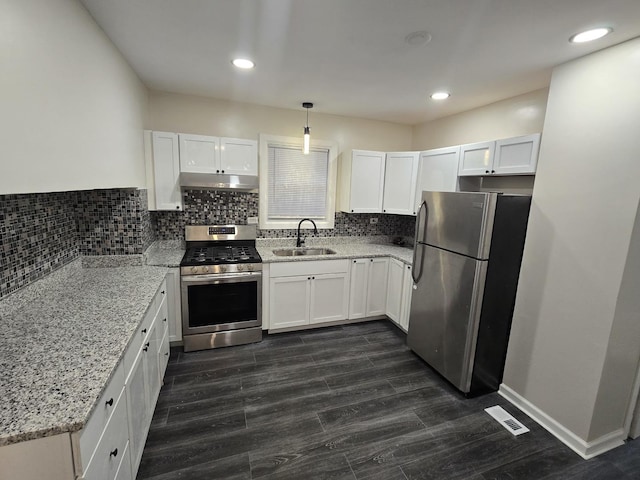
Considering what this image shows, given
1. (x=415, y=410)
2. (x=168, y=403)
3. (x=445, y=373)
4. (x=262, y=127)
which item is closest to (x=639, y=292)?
(x=445, y=373)

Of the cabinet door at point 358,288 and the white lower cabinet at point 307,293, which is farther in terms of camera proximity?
the cabinet door at point 358,288

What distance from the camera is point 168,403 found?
221cm

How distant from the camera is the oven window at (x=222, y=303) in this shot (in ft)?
9.42

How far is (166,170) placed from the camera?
2.94 meters

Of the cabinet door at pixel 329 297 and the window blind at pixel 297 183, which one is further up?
the window blind at pixel 297 183

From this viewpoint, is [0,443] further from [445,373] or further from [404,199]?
[404,199]

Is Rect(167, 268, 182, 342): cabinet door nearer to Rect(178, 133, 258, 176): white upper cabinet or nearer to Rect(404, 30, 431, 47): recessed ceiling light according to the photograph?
Rect(178, 133, 258, 176): white upper cabinet

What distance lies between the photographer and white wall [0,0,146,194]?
104 centimetres

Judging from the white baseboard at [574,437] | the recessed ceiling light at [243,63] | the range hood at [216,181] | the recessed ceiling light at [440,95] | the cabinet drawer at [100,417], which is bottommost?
the white baseboard at [574,437]

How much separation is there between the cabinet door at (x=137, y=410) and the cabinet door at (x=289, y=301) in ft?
5.03

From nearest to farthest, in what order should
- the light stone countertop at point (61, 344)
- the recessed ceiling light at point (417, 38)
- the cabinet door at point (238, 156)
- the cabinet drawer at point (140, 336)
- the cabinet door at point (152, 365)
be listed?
the light stone countertop at point (61, 344), the cabinet drawer at point (140, 336), the recessed ceiling light at point (417, 38), the cabinet door at point (152, 365), the cabinet door at point (238, 156)

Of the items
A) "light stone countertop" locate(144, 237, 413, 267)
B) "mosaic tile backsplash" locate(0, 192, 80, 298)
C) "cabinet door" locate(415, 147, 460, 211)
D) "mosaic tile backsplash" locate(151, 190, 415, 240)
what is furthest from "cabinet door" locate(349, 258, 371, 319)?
"mosaic tile backsplash" locate(0, 192, 80, 298)

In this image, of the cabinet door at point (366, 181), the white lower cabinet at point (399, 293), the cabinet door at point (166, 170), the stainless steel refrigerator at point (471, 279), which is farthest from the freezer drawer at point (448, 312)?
the cabinet door at point (166, 170)

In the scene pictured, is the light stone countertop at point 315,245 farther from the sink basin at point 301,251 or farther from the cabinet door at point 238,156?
the cabinet door at point 238,156
